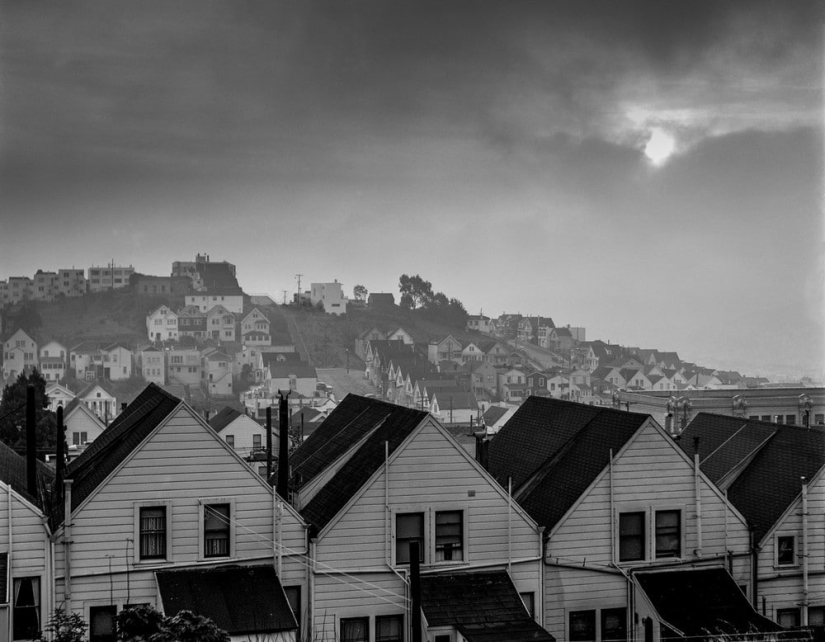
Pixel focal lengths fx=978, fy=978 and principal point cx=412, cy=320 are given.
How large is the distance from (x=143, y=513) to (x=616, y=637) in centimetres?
1073

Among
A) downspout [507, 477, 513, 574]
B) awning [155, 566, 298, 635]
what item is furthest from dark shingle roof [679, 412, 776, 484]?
awning [155, 566, 298, 635]

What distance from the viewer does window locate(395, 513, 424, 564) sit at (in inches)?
834

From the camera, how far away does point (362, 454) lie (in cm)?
2286

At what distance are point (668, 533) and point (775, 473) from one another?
164 inches

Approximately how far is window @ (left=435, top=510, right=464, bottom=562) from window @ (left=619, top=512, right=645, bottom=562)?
3784mm

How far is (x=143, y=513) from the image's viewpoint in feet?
65.7

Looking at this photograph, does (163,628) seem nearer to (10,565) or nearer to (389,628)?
(10,565)

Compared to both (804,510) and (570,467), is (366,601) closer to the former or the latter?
(570,467)

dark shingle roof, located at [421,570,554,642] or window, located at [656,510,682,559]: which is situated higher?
window, located at [656,510,682,559]

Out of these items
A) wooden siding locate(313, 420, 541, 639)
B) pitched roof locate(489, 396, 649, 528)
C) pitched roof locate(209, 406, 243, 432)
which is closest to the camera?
wooden siding locate(313, 420, 541, 639)

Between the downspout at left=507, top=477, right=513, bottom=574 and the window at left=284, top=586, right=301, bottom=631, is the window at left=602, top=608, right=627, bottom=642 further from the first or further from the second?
the window at left=284, top=586, right=301, bottom=631

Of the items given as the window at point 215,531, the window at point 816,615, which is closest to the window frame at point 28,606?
the window at point 215,531

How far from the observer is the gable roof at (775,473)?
2358cm

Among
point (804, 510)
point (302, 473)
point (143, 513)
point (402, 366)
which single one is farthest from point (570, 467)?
point (402, 366)
